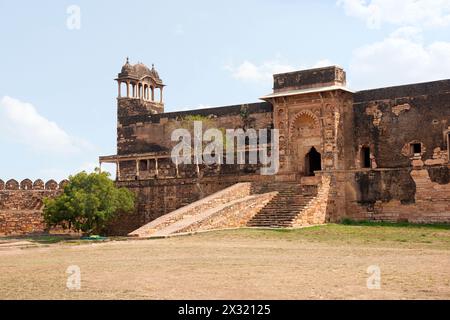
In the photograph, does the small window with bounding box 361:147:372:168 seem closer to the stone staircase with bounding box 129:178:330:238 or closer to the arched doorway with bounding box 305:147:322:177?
the arched doorway with bounding box 305:147:322:177

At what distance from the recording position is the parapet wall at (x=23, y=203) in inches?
1303

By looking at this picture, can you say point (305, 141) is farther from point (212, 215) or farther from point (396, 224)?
point (212, 215)

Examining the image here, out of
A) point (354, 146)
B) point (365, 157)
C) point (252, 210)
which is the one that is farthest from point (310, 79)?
point (252, 210)

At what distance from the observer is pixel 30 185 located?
33.8m

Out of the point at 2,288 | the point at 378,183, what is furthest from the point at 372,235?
the point at 2,288

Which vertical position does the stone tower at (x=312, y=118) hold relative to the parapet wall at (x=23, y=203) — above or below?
above

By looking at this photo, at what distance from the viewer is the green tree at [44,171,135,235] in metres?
26.8

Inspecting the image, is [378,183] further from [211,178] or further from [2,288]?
[2,288]

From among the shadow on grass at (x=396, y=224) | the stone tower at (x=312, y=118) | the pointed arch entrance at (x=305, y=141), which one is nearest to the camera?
the shadow on grass at (x=396, y=224)

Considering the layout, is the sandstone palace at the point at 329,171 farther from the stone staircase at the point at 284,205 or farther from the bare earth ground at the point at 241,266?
the bare earth ground at the point at 241,266

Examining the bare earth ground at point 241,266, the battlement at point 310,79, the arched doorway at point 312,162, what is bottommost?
the bare earth ground at point 241,266

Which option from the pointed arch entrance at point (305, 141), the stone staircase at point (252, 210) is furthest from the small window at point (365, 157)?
the stone staircase at point (252, 210)

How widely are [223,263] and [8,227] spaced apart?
70.9ft

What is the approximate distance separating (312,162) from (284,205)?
436 cm
